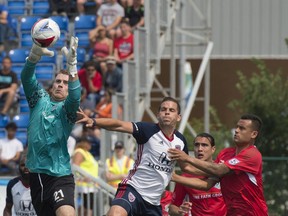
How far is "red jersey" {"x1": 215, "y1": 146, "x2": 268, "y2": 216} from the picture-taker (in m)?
11.5

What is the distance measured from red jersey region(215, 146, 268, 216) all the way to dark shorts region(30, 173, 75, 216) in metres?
1.72

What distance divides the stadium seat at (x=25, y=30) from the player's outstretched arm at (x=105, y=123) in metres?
11.6

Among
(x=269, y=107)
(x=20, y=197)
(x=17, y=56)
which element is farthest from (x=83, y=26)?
(x=20, y=197)

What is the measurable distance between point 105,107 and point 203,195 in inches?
247

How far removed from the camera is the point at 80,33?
73.8 ft

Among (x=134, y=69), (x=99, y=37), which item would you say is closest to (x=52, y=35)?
(x=134, y=69)

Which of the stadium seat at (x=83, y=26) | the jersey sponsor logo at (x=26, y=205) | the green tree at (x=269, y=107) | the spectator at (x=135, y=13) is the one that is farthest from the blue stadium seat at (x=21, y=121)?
the jersey sponsor logo at (x=26, y=205)

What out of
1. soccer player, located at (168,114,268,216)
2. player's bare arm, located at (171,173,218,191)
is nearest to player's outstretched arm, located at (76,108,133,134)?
soccer player, located at (168,114,268,216)

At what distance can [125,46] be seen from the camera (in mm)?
20609

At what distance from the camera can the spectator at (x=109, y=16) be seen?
21656 mm

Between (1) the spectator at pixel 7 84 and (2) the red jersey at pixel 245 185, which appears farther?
(1) the spectator at pixel 7 84

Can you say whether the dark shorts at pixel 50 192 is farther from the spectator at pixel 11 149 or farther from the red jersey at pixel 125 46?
the red jersey at pixel 125 46

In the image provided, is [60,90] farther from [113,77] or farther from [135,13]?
[135,13]

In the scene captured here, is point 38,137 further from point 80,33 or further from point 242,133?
point 80,33
